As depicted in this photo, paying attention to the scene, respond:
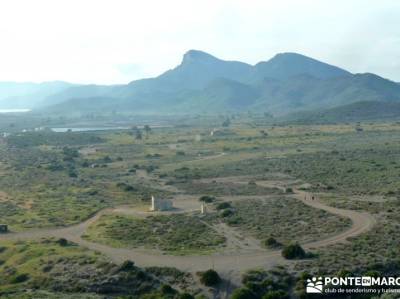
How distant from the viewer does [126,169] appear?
4190 inches

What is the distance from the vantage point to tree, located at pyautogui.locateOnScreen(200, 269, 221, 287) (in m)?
37.4

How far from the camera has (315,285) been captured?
3594cm

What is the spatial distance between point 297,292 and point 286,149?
99082 millimetres

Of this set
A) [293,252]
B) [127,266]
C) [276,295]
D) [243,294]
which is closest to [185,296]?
[243,294]

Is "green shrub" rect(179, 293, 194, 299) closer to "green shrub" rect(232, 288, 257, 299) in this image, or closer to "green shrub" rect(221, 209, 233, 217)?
"green shrub" rect(232, 288, 257, 299)

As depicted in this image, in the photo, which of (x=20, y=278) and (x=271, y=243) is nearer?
(x=20, y=278)

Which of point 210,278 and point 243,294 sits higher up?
point 210,278

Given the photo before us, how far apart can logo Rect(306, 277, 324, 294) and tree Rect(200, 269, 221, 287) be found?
6.70 m

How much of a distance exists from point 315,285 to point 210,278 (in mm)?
7653

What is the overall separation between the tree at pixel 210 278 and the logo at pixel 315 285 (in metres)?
6.70

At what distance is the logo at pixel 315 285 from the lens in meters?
35.2

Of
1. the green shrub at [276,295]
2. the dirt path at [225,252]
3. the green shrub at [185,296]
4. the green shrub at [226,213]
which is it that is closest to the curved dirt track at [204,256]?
the dirt path at [225,252]

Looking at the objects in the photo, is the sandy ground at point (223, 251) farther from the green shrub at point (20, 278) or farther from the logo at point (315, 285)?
the green shrub at point (20, 278)

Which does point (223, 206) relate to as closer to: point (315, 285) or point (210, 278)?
point (210, 278)
